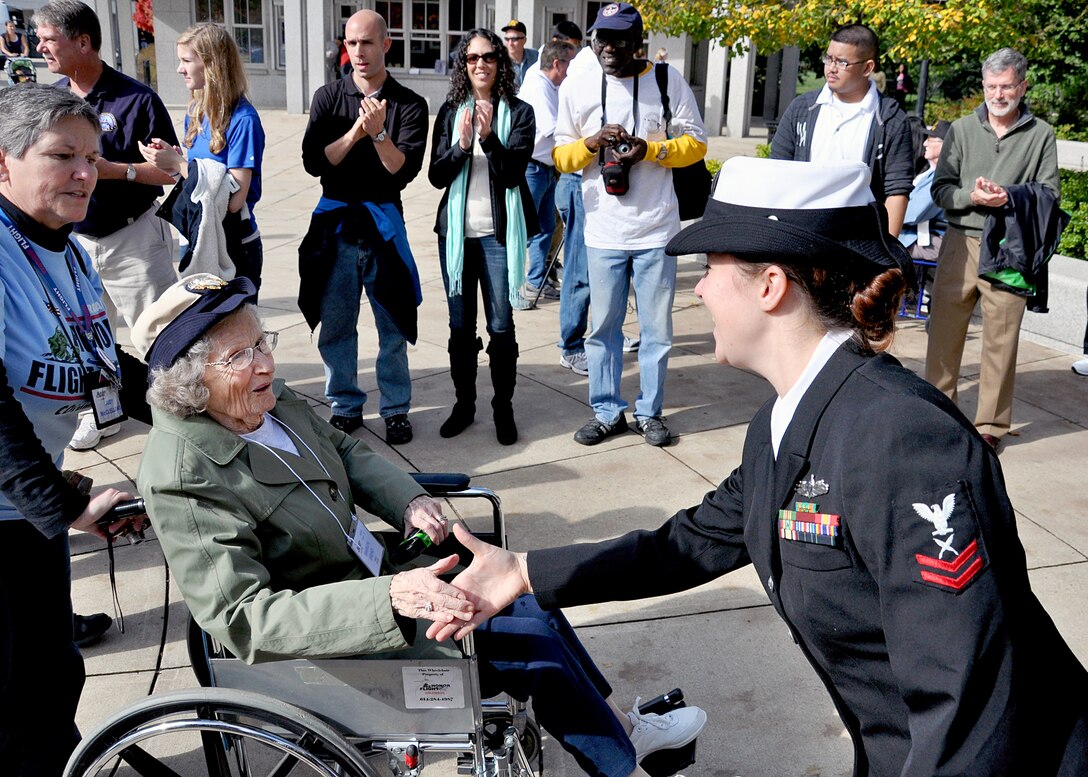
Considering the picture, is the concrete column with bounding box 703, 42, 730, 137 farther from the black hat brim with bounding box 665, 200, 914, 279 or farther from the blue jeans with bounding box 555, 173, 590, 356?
the black hat brim with bounding box 665, 200, 914, 279

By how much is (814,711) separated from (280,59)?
77.9 feet

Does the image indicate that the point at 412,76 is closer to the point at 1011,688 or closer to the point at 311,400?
the point at 311,400

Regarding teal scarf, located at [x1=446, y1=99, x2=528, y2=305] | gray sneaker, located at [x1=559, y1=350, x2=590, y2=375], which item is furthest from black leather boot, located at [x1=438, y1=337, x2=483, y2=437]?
gray sneaker, located at [x1=559, y1=350, x2=590, y2=375]

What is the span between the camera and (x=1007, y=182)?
531 centimetres

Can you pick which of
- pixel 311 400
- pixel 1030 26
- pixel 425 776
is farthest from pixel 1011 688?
pixel 1030 26

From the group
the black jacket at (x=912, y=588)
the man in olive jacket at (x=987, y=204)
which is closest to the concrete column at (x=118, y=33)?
the man in olive jacket at (x=987, y=204)

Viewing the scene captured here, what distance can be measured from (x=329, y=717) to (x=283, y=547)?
17.3 inches

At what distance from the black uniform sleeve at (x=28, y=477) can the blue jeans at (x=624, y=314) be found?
316 centimetres

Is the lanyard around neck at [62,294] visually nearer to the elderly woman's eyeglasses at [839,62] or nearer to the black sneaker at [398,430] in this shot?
Result: the black sneaker at [398,430]

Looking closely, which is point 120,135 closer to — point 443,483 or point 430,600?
point 443,483

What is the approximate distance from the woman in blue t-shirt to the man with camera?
154cm

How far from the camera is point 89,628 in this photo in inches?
143

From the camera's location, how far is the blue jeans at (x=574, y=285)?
6.19m

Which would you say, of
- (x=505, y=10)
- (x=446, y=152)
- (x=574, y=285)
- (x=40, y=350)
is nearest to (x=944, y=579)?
(x=40, y=350)
